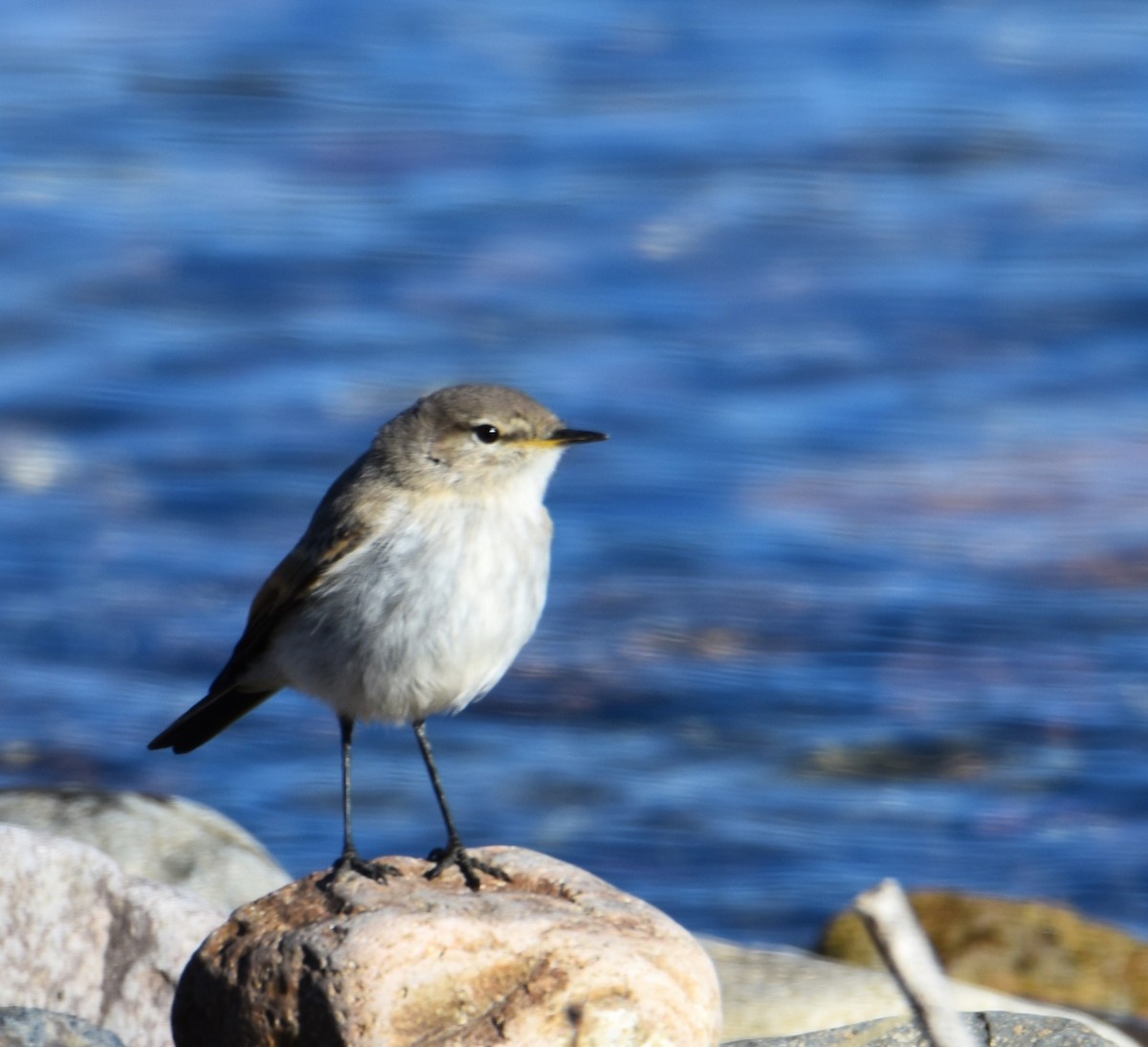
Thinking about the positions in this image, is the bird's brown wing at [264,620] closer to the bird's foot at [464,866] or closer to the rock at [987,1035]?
the bird's foot at [464,866]

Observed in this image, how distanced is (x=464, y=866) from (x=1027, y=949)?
3234 millimetres

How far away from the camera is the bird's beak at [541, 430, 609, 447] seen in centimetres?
650

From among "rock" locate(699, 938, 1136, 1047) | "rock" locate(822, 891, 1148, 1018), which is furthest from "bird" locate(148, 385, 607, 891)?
"rock" locate(822, 891, 1148, 1018)

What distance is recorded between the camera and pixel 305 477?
516 inches

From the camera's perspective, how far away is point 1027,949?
8.63 metres

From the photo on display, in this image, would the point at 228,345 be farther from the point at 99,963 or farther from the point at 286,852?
the point at 99,963

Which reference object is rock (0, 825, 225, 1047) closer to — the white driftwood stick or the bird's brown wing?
the bird's brown wing

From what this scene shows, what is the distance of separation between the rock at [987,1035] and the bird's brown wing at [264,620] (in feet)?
5.83

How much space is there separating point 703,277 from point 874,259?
131 centimetres

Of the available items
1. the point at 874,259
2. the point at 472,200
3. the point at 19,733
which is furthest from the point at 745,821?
the point at 472,200

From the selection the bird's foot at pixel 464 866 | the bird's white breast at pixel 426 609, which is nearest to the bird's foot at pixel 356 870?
the bird's foot at pixel 464 866

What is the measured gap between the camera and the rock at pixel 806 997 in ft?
24.4

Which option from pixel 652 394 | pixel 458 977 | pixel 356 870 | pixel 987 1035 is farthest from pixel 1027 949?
pixel 652 394

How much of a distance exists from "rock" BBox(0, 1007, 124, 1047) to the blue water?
396 centimetres
